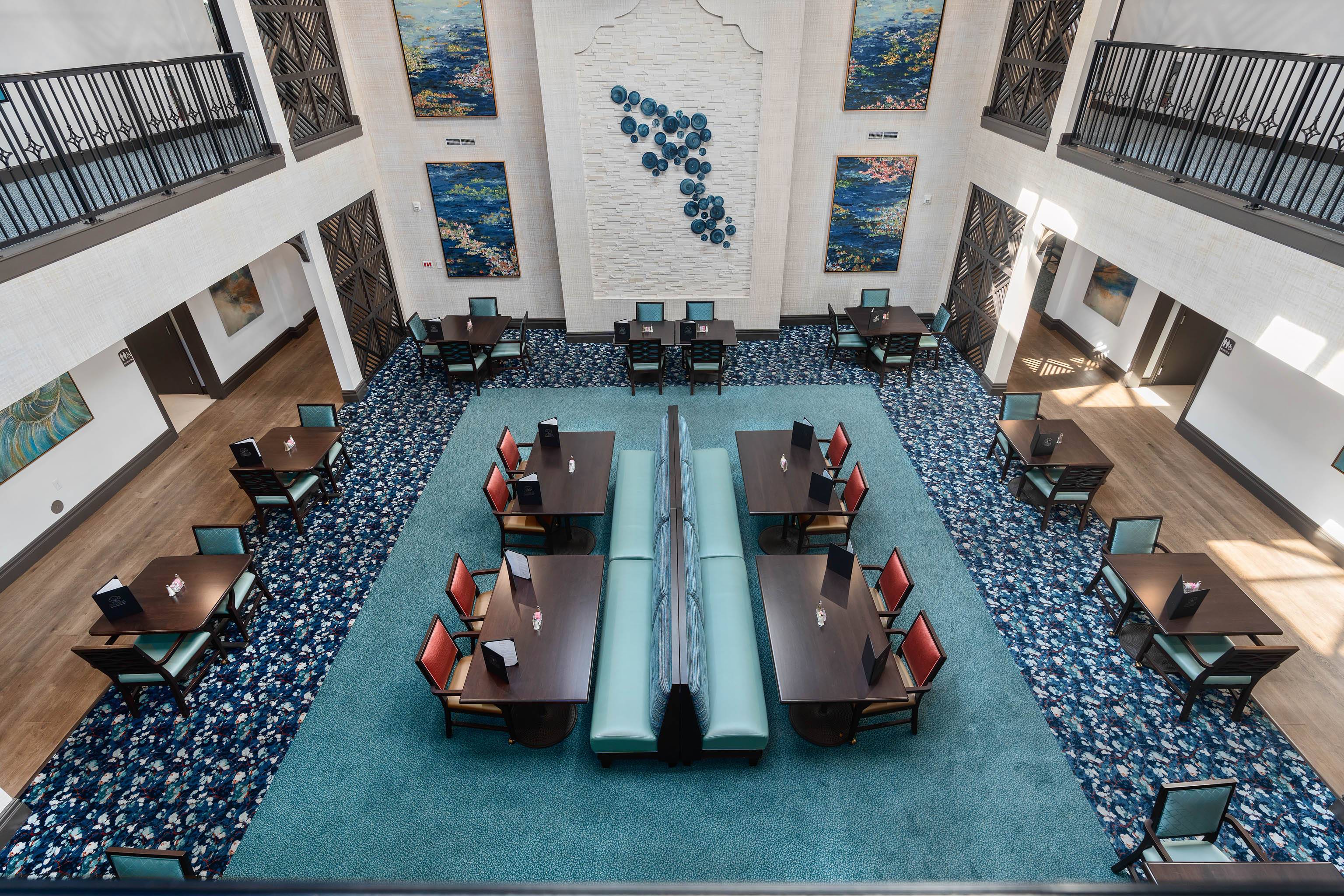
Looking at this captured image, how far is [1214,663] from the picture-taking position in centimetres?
577

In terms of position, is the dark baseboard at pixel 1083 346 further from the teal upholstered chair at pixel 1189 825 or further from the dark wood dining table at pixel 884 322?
the teal upholstered chair at pixel 1189 825

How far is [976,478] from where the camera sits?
29.8 feet

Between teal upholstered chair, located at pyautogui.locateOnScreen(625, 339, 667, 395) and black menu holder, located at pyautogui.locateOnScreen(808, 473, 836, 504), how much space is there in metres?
4.08

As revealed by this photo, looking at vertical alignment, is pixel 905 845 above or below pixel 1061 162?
below

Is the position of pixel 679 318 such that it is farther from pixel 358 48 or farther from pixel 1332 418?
pixel 1332 418

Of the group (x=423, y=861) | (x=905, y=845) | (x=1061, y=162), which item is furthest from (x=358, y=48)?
(x=905, y=845)

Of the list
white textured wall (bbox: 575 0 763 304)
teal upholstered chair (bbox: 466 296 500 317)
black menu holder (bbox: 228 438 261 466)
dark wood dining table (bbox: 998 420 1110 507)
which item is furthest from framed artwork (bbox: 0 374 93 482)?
dark wood dining table (bbox: 998 420 1110 507)

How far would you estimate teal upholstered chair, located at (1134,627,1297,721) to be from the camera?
18.2ft

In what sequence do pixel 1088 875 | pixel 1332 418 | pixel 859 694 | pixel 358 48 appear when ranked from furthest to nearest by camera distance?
pixel 358 48 < pixel 1332 418 < pixel 859 694 < pixel 1088 875

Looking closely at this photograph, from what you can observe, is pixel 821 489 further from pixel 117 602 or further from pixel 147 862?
pixel 117 602

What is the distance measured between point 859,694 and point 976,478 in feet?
15.7

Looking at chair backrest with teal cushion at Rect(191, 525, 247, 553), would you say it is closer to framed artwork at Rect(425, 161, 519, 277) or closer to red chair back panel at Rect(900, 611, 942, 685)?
red chair back panel at Rect(900, 611, 942, 685)

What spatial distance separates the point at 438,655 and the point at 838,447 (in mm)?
5205

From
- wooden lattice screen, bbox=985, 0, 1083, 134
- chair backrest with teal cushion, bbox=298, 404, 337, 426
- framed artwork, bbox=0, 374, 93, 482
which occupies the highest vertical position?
wooden lattice screen, bbox=985, 0, 1083, 134
